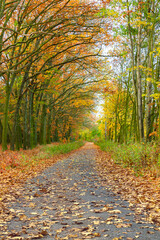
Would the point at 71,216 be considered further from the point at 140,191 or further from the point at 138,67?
the point at 138,67

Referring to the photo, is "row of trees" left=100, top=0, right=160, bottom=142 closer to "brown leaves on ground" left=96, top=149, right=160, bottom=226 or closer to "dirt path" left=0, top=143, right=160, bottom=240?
"brown leaves on ground" left=96, top=149, right=160, bottom=226

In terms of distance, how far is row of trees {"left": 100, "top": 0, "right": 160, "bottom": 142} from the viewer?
11.4 metres

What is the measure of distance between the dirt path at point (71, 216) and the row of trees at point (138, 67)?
18.1ft

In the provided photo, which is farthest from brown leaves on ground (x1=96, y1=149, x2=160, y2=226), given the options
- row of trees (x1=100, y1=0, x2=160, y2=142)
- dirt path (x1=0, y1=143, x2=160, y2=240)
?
row of trees (x1=100, y1=0, x2=160, y2=142)

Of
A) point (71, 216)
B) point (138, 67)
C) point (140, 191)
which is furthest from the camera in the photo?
point (138, 67)

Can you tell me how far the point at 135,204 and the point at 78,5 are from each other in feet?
35.3

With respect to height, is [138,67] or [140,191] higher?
[138,67]

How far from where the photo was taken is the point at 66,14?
40.1 ft

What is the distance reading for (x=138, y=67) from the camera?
41.7 ft

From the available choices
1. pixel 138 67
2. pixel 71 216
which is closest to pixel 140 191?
pixel 71 216

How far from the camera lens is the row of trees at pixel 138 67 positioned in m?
11.4

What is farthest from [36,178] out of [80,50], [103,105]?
[103,105]

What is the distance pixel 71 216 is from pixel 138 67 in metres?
10.1

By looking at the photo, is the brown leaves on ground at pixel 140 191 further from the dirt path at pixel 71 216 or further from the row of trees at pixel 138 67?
the row of trees at pixel 138 67
